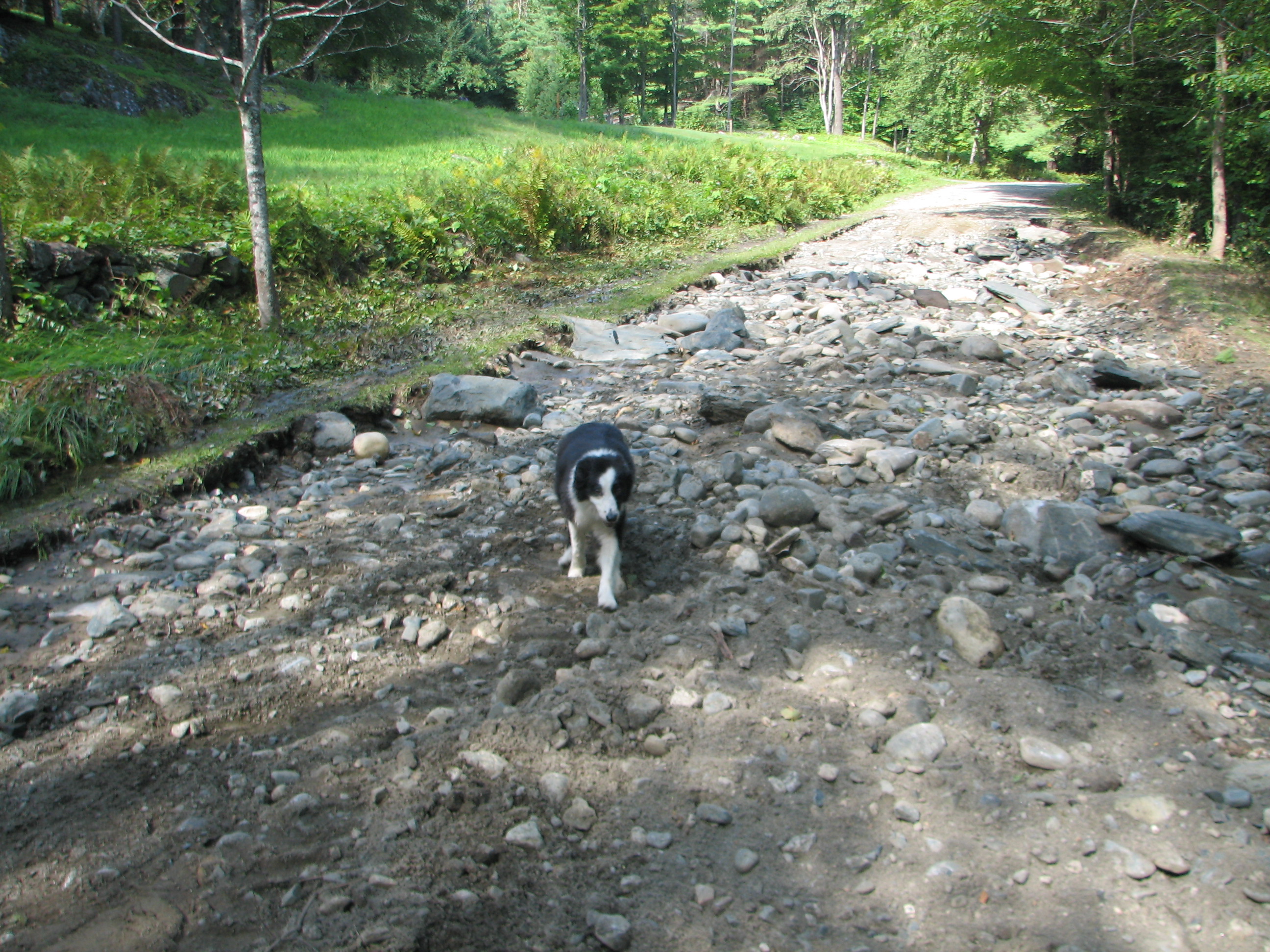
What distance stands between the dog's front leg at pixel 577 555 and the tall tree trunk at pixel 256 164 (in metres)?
5.52

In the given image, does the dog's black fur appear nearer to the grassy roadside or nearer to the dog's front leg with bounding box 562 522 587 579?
the dog's front leg with bounding box 562 522 587 579

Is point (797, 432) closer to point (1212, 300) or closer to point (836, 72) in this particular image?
point (1212, 300)

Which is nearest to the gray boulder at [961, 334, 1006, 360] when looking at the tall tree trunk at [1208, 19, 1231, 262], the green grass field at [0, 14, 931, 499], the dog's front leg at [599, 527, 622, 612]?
the green grass field at [0, 14, 931, 499]

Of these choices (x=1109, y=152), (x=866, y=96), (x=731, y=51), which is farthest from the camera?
(x=731, y=51)

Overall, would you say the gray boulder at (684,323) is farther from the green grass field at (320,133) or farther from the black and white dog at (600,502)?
the green grass field at (320,133)

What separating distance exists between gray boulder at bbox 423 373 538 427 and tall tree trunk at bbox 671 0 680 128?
53.9 meters

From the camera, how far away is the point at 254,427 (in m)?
6.77

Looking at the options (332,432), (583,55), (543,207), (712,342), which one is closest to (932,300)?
(712,342)

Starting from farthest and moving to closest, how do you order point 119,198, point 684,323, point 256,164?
1. point 684,323
2. point 119,198
3. point 256,164

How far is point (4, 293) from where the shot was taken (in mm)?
7594

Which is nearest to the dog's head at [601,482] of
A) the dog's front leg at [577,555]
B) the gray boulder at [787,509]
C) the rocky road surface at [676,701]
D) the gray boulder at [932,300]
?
the dog's front leg at [577,555]

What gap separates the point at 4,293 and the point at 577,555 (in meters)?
6.50

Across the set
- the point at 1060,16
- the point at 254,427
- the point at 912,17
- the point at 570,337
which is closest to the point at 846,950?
the point at 254,427

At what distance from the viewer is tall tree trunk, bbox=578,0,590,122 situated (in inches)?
1879
